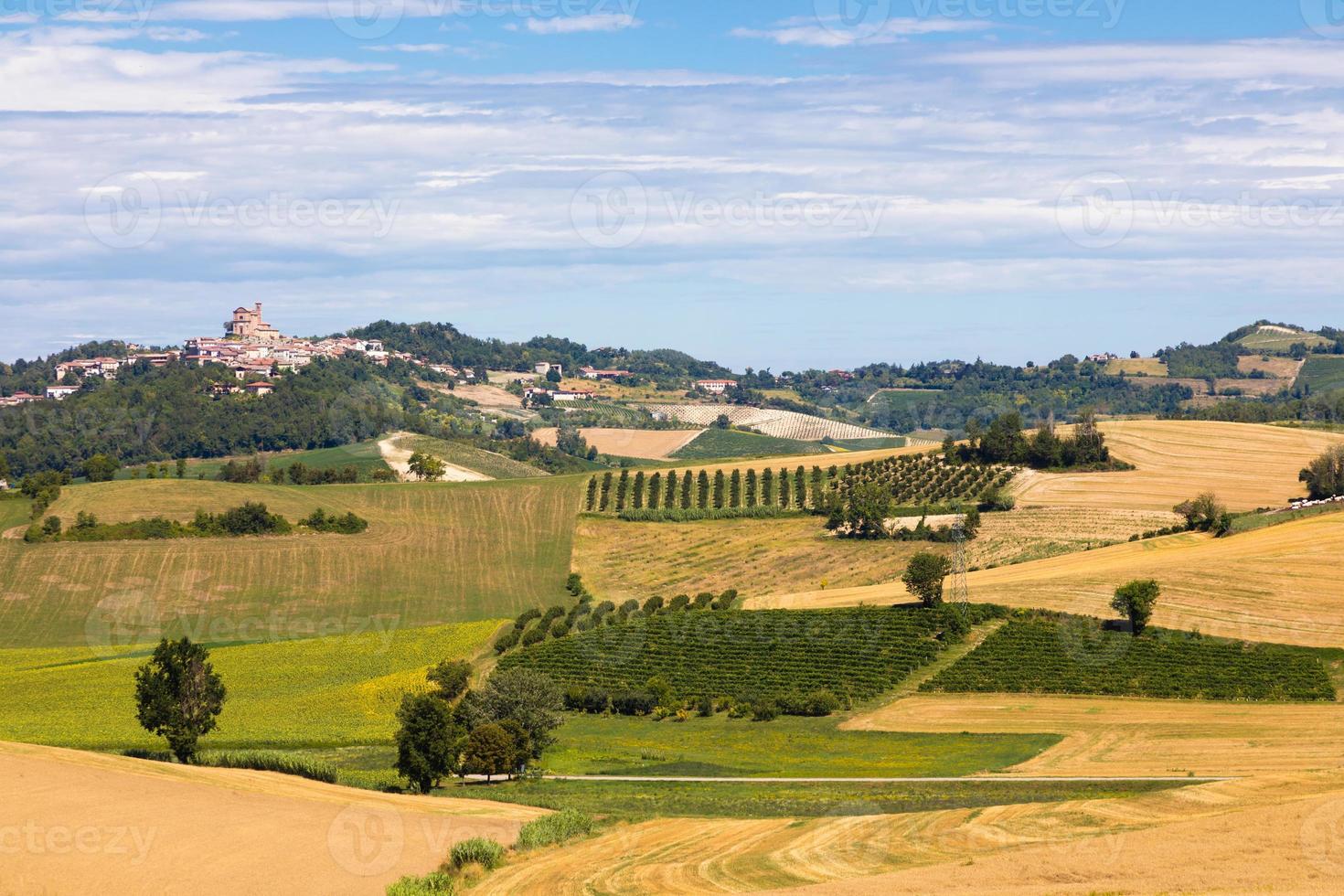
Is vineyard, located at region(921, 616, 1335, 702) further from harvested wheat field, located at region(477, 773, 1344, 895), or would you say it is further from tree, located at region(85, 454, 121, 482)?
tree, located at region(85, 454, 121, 482)

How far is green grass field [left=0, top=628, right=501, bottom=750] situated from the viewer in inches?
2840

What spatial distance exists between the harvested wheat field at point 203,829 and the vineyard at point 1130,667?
35914 millimetres

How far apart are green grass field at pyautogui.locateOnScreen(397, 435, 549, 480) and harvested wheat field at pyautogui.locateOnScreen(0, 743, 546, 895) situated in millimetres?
122677

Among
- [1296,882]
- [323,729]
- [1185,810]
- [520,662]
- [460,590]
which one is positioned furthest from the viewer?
[460,590]

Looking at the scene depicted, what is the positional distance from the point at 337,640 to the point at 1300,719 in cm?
6074

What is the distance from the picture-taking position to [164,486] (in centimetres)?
13175

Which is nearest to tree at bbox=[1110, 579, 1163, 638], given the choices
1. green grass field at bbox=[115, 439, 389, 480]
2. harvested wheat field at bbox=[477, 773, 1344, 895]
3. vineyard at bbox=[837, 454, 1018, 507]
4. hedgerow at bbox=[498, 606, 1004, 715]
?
hedgerow at bbox=[498, 606, 1004, 715]

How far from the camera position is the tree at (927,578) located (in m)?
88.7

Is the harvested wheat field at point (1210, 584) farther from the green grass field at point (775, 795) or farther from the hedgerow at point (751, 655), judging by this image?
the green grass field at point (775, 795)

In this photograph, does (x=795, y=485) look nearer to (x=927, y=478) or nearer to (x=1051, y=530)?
(x=927, y=478)

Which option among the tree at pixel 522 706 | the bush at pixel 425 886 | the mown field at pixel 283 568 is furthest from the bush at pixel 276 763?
the mown field at pixel 283 568

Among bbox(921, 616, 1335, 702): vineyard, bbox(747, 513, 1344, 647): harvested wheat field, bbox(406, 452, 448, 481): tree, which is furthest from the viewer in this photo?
bbox(406, 452, 448, 481): tree

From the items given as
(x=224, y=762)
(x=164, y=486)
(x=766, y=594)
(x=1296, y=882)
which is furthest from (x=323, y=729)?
(x=164, y=486)

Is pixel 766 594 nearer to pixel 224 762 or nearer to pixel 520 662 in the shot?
pixel 520 662
